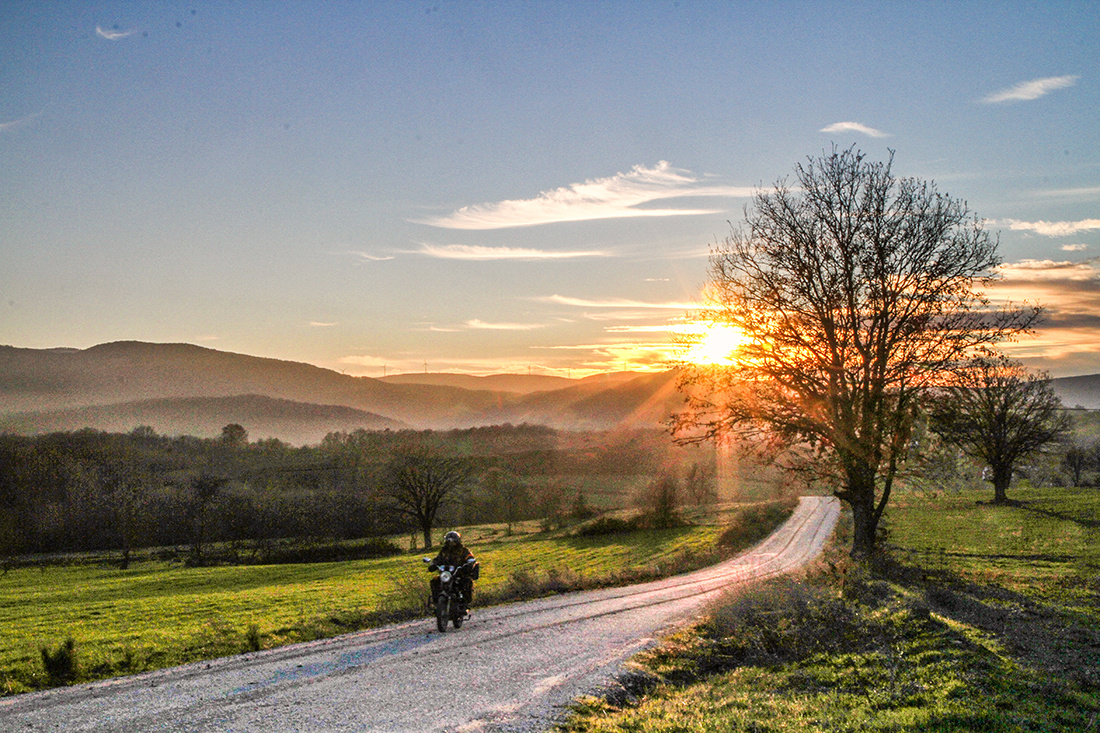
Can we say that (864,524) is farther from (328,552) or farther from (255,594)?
(328,552)

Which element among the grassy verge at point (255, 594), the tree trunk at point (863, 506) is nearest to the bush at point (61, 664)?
the grassy verge at point (255, 594)

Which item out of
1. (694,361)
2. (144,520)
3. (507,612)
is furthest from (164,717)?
(144,520)

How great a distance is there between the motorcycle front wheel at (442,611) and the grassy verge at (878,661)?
4860 millimetres

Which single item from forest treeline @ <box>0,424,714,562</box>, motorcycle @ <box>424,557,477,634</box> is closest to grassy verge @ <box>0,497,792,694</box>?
motorcycle @ <box>424,557,477,634</box>

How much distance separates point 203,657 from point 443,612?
480 cm

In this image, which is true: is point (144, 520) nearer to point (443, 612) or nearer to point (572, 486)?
point (572, 486)

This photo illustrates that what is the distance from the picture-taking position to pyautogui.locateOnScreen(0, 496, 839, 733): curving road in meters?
9.87

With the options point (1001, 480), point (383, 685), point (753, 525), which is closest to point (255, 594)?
point (383, 685)

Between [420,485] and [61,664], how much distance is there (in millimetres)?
56817

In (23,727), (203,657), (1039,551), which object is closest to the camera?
(23,727)

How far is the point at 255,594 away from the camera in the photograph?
39.3 metres

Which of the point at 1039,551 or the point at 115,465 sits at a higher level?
the point at 115,465

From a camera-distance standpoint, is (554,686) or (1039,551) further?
(1039,551)

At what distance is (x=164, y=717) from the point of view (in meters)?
9.98
